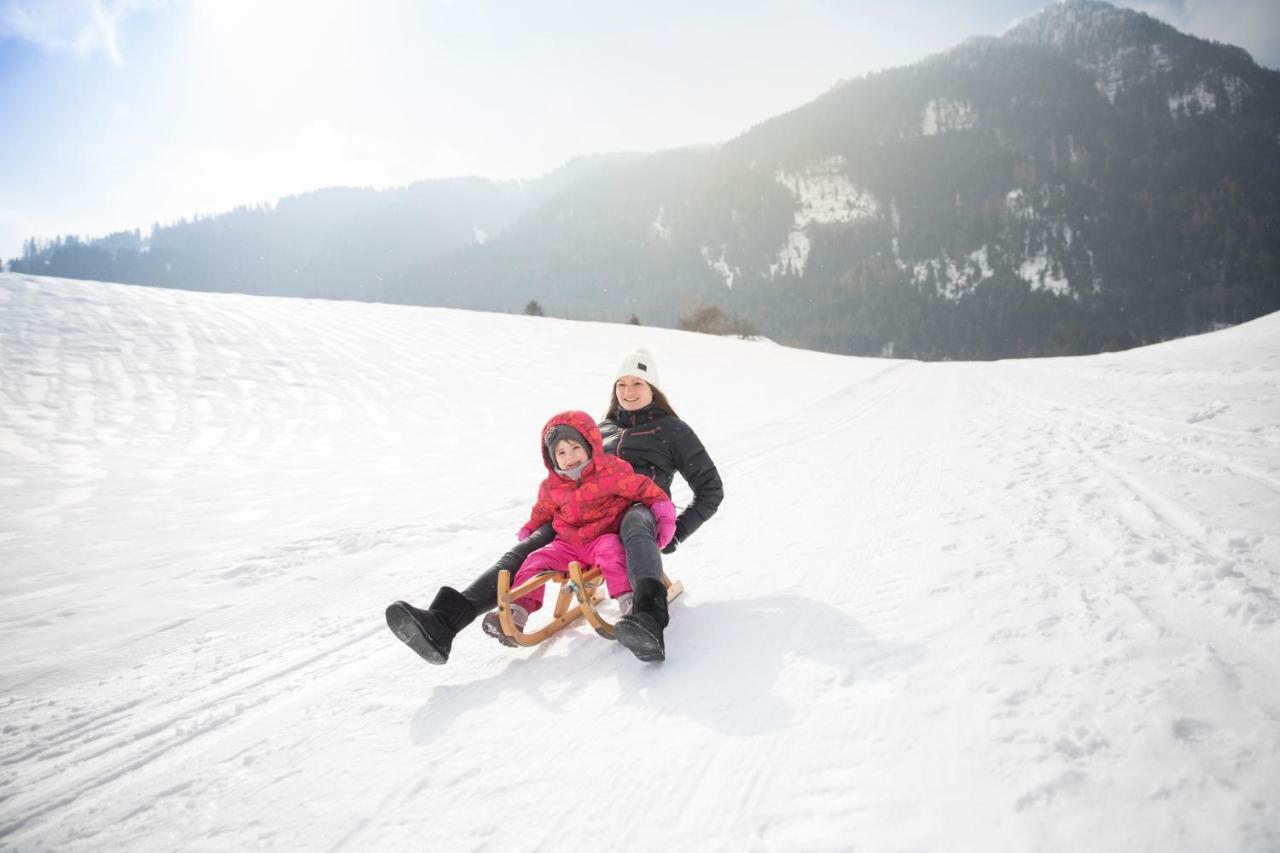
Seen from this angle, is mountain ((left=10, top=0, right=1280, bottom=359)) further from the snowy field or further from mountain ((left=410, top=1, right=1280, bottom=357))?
the snowy field

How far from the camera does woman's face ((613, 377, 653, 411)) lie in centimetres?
342

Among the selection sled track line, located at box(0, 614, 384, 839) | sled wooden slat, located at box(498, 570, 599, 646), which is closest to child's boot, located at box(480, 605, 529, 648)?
sled wooden slat, located at box(498, 570, 599, 646)

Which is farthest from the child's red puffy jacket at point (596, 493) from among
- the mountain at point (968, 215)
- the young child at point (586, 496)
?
the mountain at point (968, 215)

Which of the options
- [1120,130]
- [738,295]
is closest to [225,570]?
[738,295]

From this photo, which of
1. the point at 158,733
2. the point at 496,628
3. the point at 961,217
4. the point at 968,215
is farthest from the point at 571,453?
the point at 968,215

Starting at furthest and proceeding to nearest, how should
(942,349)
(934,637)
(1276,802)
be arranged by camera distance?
(942,349) < (934,637) < (1276,802)

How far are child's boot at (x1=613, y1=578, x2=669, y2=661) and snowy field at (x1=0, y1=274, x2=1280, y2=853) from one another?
132 mm

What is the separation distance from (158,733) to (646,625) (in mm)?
1926

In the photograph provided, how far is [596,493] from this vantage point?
2.76 metres

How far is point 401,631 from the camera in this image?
2277 mm

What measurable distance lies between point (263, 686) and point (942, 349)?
122366 millimetres

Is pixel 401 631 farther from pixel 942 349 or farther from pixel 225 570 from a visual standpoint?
pixel 942 349

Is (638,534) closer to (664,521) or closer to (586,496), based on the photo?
(664,521)

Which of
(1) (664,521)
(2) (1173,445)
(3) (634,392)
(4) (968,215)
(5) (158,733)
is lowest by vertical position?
(5) (158,733)
